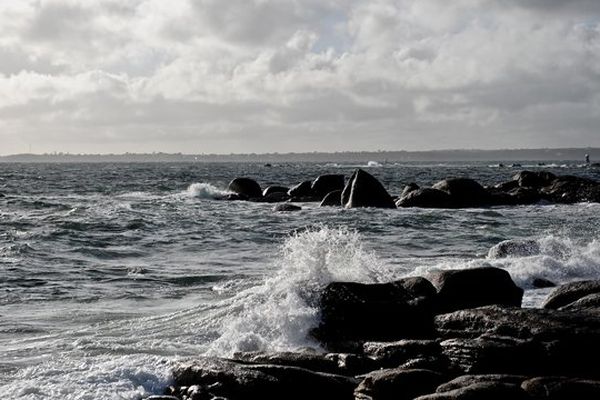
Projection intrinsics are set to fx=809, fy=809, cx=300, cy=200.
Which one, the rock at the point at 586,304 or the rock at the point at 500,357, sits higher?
the rock at the point at 586,304

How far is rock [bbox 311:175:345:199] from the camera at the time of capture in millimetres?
→ 40719

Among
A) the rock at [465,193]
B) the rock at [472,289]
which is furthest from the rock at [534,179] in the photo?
the rock at [472,289]

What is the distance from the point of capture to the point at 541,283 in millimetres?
15016

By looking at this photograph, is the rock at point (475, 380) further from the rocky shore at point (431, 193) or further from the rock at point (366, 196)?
the rock at point (366, 196)

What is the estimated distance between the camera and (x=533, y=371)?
822cm

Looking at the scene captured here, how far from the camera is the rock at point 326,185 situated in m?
40.7

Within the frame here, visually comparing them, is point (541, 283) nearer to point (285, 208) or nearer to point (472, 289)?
point (472, 289)

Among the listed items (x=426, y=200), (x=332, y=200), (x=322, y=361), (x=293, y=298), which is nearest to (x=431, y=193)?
(x=426, y=200)

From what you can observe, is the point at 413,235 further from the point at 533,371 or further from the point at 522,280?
the point at 533,371

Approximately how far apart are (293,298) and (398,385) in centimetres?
374

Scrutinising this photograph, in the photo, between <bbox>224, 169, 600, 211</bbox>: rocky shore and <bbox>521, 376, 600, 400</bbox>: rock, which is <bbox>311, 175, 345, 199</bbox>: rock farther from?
<bbox>521, 376, 600, 400</bbox>: rock

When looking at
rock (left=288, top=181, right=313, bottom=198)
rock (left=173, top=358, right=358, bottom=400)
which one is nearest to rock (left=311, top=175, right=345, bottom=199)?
rock (left=288, top=181, right=313, bottom=198)

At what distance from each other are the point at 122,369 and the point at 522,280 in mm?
8810

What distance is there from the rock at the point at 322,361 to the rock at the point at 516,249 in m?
9.92
